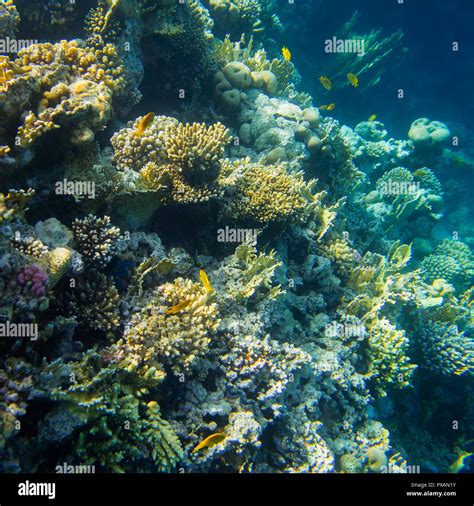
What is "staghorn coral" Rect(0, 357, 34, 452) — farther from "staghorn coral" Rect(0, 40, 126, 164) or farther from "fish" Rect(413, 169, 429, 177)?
"fish" Rect(413, 169, 429, 177)

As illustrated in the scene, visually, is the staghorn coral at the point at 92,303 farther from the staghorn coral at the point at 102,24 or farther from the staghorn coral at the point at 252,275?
the staghorn coral at the point at 102,24

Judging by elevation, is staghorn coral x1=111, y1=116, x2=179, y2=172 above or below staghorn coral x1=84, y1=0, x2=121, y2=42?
below

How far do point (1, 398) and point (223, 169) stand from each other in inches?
154

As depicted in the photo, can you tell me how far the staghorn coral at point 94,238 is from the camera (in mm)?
3656

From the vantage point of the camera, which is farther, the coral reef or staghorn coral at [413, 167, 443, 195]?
staghorn coral at [413, 167, 443, 195]

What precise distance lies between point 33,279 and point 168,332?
1.50 m

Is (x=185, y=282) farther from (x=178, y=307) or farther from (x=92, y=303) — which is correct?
(x=92, y=303)

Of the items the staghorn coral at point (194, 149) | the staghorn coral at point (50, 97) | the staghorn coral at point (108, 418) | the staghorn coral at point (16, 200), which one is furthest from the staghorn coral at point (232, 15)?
the staghorn coral at point (108, 418)

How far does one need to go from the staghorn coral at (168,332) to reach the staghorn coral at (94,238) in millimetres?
748

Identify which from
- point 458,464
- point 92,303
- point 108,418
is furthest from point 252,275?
point 458,464

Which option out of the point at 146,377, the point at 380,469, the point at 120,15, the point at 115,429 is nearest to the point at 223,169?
the point at 120,15

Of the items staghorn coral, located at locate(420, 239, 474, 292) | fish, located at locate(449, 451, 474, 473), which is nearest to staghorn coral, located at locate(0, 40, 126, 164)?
fish, located at locate(449, 451, 474, 473)

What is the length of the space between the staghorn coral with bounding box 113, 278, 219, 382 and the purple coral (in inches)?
40.1

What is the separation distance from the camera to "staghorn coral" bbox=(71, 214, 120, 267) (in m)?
3.66
